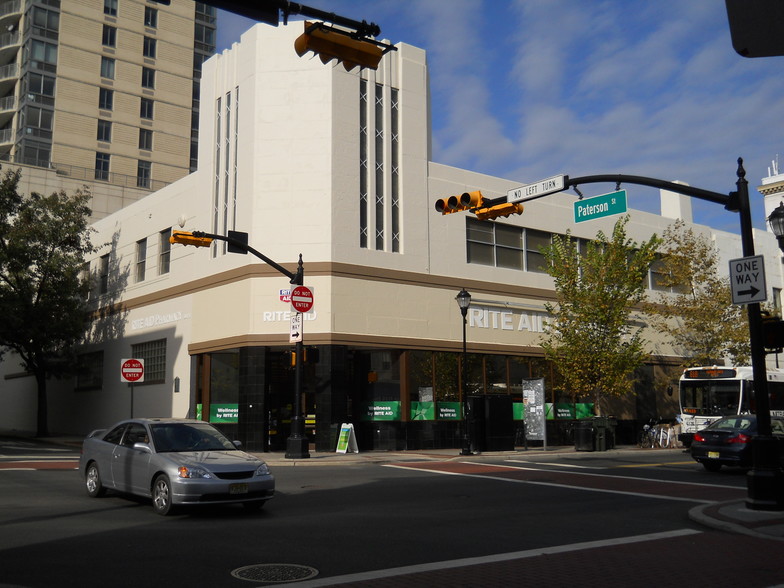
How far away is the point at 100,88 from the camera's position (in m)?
57.9

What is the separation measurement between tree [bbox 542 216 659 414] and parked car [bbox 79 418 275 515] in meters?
20.2

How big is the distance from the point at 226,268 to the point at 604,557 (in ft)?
72.7

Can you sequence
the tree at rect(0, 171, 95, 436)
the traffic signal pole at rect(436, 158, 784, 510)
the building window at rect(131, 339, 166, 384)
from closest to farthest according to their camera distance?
the traffic signal pole at rect(436, 158, 784, 510), the building window at rect(131, 339, 166, 384), the tree at rect(0, 171, 95, 436)

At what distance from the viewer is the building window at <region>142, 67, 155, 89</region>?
198 ft

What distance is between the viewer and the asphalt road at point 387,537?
7668mm

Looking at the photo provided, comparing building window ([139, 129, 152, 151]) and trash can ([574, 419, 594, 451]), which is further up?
building window ([139, 129, 152, 151])

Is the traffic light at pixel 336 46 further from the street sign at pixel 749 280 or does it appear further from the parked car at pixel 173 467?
the street sign at pixel 749 280

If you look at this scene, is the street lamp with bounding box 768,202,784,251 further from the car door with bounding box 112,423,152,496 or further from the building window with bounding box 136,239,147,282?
the building window with bounding box 136,239,147,282

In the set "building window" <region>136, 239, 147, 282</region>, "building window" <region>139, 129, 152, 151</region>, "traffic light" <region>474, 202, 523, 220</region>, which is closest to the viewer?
"traffic light" <region>474, 202, 523, 220</region>

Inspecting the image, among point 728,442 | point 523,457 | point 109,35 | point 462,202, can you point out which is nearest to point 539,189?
point 462,202

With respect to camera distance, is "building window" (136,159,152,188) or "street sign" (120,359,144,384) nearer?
"street sign" (120,359,144,384)

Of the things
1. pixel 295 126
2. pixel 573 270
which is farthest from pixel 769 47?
pixel 573 270

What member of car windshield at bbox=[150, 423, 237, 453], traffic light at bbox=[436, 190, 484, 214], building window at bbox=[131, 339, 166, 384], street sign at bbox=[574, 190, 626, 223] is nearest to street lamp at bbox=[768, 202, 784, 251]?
street sign at bbox=[574, 190, 626, 223]

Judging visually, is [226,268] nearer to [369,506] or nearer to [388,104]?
[388,104]
